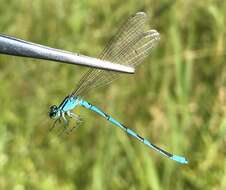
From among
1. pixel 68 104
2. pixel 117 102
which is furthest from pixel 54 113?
pixel 117 102

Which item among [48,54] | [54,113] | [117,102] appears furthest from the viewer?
[117,102]

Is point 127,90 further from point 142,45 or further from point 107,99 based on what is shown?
point 142,45

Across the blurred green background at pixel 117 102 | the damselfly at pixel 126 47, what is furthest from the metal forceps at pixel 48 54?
the blurred green background at pixel 117 102

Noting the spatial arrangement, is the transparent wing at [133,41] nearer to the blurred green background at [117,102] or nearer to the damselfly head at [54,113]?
the damselfly head at [54,113]

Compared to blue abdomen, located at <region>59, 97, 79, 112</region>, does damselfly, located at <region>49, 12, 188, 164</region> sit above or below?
above

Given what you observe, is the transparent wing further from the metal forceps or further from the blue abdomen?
the metal forceps

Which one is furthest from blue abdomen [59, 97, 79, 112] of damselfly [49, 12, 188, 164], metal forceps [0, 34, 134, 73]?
metal forceps [0, 34, 134, 73]

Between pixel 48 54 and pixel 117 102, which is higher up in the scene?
pixel 117 102

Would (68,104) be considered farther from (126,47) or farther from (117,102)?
(117,102)

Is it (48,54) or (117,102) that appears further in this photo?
(117,102)
